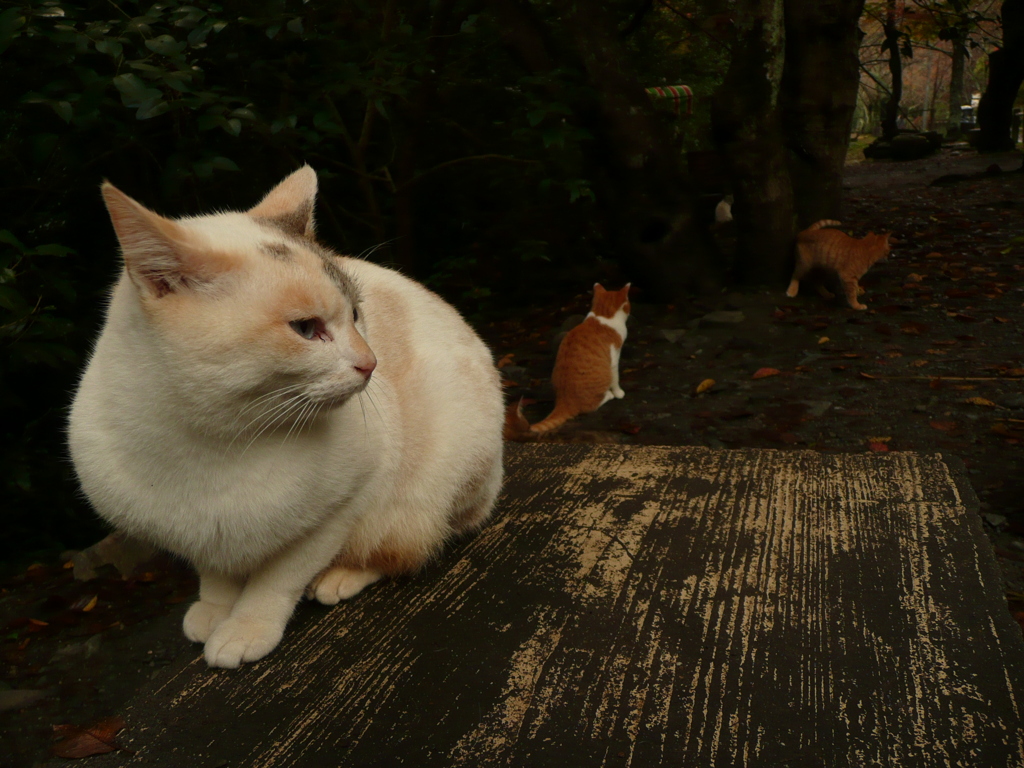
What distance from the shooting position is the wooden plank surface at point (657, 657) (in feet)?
4.82

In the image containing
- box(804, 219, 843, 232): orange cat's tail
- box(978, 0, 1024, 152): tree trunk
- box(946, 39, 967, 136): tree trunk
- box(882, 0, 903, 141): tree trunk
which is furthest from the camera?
box(946, 39, 967, 136): tree trunk

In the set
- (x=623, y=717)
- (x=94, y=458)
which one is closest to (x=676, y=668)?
(x=623, y=717)

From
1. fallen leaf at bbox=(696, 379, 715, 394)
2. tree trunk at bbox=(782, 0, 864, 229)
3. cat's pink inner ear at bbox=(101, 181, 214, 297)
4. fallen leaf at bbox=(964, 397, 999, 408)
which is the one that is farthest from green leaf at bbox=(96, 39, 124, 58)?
tree trunk at bbox=(782, 0, 864, 229)

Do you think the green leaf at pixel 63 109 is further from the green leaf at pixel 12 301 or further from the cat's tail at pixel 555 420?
the cat's tail at pixel 555 420

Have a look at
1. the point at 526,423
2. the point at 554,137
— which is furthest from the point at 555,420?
the point at 554,137

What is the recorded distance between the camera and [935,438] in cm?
386

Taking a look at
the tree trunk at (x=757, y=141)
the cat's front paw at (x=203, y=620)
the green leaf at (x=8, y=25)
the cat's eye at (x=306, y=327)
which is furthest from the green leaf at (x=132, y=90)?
the tree trunk at (x=757, y=141)

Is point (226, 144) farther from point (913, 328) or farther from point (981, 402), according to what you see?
point (913, 328)

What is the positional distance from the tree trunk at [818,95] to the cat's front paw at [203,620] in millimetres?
6097

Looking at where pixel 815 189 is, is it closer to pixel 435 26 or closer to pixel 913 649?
pixel 435 26

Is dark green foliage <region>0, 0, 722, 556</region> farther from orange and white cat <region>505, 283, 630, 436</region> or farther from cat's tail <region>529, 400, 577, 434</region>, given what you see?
cat's tail <region>529, 400, 577, 434</region>

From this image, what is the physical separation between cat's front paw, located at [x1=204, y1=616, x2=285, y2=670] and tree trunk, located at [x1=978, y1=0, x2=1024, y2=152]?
15.3m

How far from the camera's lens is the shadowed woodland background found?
113 inches

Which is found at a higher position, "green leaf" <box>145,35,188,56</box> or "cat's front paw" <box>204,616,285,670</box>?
"green leaf" <box>145,35,188,56</box>
